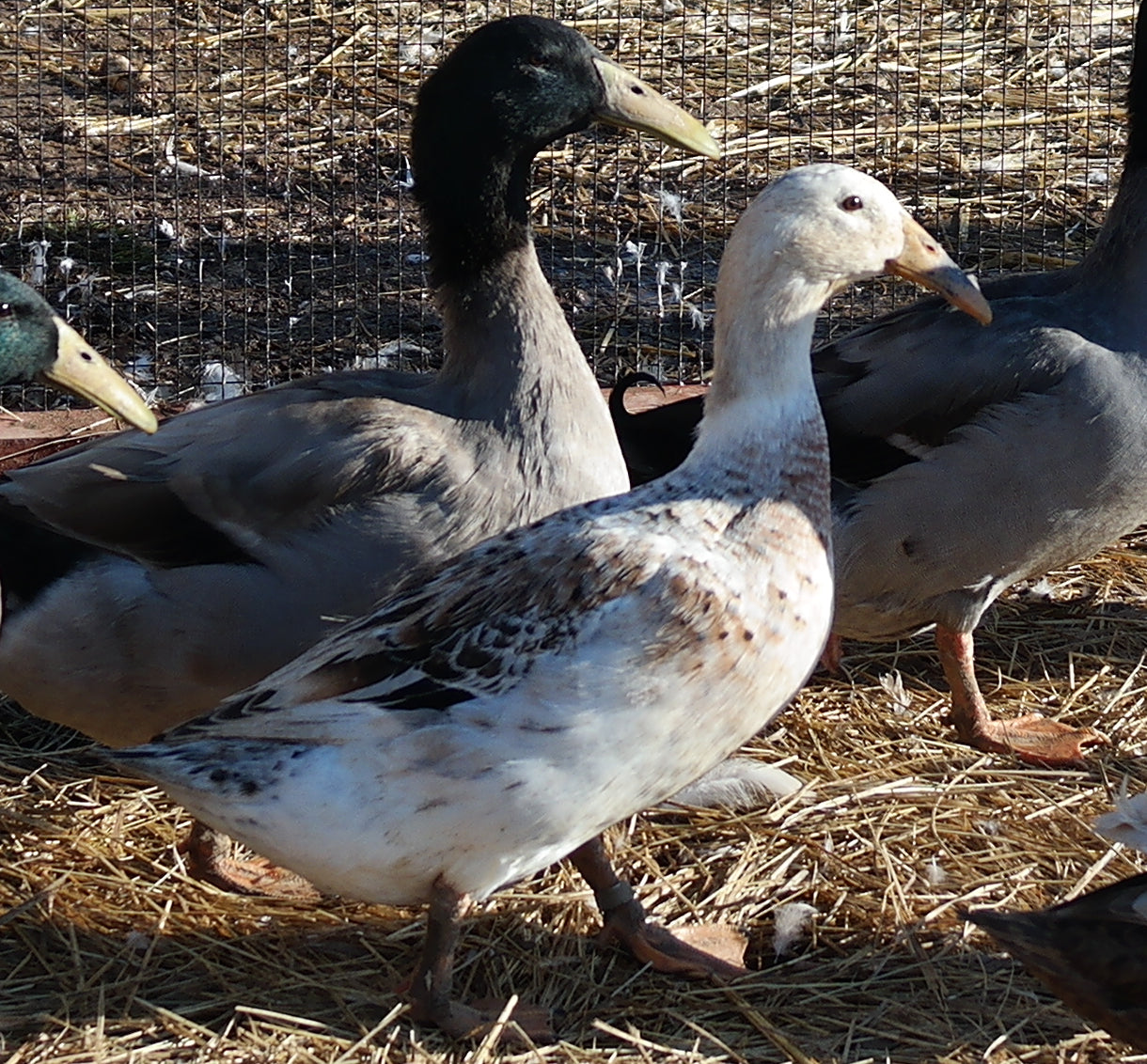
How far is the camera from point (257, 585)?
380 cm

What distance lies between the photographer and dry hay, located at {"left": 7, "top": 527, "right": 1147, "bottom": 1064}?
327cm

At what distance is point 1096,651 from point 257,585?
2433mm

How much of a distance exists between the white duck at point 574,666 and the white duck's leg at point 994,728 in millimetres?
1447

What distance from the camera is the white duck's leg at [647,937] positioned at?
346 cm

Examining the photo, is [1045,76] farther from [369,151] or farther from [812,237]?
[812,237]

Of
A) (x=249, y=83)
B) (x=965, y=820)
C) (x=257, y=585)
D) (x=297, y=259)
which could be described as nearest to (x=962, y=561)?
(x=965, y=820)

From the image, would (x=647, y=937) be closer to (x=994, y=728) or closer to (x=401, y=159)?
(x=994, y=728)

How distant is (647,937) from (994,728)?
139 cm

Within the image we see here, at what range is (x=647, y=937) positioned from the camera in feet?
11.5

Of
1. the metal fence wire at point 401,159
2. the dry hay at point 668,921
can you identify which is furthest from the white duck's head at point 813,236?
the metal fence wire at point 401,159

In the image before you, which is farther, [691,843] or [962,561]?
[962,561]

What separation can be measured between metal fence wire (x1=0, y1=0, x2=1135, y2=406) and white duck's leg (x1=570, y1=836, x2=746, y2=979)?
2.64 m

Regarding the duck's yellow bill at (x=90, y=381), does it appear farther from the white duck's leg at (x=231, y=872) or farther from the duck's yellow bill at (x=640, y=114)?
the duck's yellow bill at (x=640, y=114)

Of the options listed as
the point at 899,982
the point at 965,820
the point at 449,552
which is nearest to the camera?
the point at 899,982
